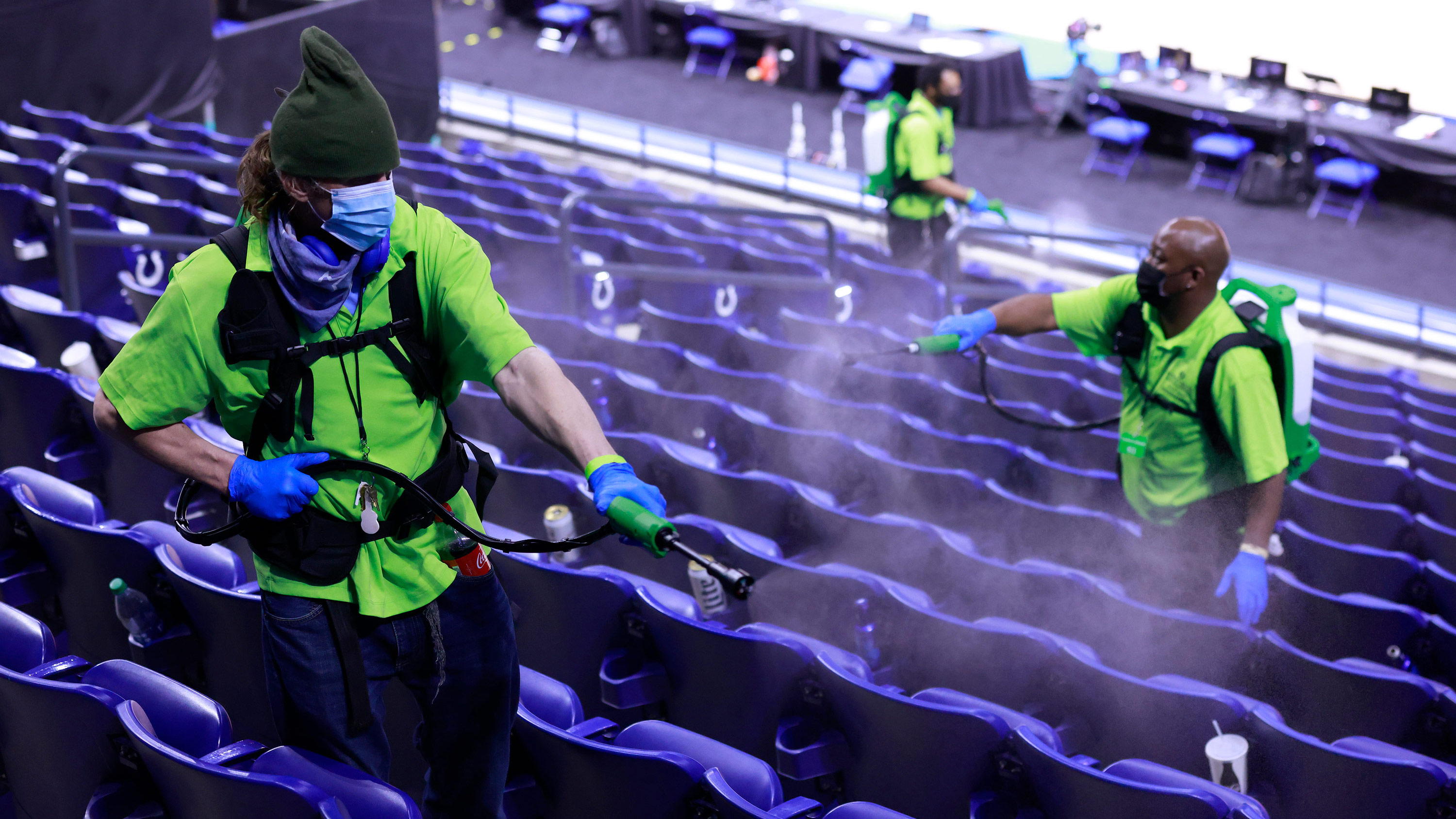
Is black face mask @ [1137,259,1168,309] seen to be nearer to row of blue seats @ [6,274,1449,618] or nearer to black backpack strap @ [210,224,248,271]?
row of blue seats @ [6,274,1449,618]

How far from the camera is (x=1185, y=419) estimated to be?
3.39 m

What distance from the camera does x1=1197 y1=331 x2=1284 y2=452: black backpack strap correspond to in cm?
319

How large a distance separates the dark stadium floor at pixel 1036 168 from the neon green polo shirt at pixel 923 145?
10.9 ft

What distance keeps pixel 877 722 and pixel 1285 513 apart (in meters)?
2.23

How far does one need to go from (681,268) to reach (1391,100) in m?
7.05

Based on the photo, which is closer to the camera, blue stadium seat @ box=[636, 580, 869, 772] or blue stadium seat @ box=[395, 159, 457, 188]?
blue stadium seat @ box=[636, 580, 869, 772]

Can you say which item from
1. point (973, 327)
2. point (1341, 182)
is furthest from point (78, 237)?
point (1341, 182)

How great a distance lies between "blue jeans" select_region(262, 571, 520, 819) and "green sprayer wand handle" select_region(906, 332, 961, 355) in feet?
6.14

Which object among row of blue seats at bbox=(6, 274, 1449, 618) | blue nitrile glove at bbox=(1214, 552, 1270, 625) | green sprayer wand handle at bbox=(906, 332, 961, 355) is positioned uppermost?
green sprayer wand handle at bbox=(906, 332, 961, 355)

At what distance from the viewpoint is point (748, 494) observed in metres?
3.54

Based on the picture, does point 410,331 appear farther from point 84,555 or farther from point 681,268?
point 681,268

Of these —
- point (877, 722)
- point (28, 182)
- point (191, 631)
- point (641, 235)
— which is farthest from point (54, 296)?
point (877, 722)

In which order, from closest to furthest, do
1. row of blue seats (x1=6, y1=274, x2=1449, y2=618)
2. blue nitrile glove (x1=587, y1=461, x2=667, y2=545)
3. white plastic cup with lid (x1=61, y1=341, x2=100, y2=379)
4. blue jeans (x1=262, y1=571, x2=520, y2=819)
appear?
1. blue nitrile glove (x1=587, y1=461, x2=667, y2=545)
2. blue jeans (x1=262, y1=571, x2=520, y2=819)
3. white plastic cup with lid (x1=61, y1=341, x2=100, y2=379)
4. row of blue seats (x1=6, y1=274, x2=1449, y2=618)

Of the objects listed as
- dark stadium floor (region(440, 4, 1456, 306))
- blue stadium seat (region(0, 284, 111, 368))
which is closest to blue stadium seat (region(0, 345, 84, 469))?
blue stadium seat (region(0, 284, 111, 368))
